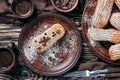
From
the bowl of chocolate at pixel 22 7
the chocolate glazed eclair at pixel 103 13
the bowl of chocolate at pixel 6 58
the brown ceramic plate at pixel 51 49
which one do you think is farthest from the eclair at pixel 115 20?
the bowl of chocolate at pixel 6 58

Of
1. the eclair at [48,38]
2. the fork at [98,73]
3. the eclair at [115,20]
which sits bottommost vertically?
the fork at [98,73]

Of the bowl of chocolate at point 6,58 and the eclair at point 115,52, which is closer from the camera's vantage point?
the eclair at point 115,52

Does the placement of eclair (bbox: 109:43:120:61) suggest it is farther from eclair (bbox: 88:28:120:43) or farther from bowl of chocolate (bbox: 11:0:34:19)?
bowl of chocolate (bbox: 11:0:34:19)

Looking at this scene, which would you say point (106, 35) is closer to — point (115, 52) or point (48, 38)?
point (115, 52)

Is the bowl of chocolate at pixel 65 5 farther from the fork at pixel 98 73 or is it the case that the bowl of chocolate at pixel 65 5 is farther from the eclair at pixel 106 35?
the fork at pixel 98 73

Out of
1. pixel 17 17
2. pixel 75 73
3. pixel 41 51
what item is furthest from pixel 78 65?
pixel 17 17

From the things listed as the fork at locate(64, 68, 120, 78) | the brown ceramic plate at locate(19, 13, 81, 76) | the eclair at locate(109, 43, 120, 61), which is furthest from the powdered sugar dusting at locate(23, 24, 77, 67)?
the eclair at locate(109, 43, 120, 61)

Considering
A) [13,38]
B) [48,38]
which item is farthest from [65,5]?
[13,38]
